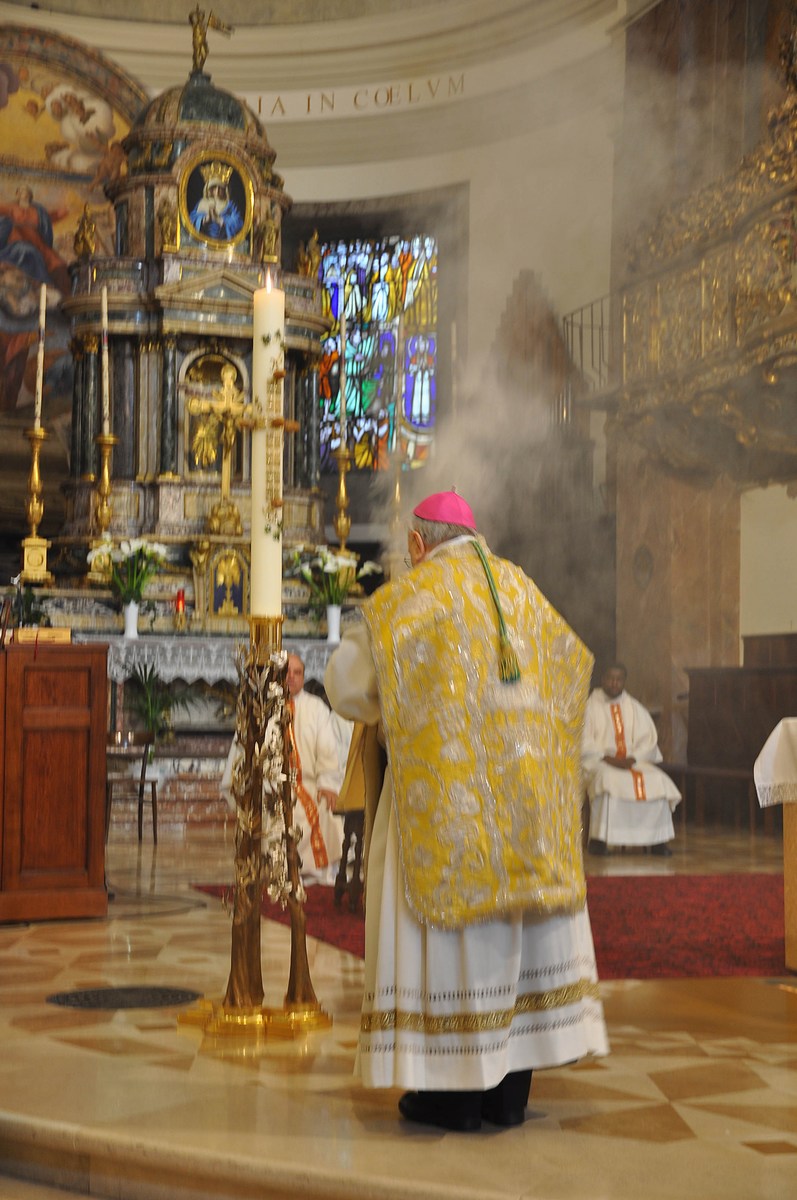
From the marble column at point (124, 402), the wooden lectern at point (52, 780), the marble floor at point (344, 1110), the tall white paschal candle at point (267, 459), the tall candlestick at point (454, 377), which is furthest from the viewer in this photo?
the tall candlestick at point (454, 377)

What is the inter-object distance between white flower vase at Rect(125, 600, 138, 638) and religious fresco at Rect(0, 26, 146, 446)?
4878mm

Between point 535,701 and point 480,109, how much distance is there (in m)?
14.2

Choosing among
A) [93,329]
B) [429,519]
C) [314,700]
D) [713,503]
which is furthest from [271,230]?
[429,519]

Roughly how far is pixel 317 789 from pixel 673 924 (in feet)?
7.98

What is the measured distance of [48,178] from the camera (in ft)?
57.0

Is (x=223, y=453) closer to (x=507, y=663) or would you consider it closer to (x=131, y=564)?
(x=131, y=564)

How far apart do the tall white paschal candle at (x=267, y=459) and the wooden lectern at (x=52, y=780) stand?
2.22 metres

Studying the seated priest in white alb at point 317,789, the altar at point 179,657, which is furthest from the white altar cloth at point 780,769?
the altar at point 179,657

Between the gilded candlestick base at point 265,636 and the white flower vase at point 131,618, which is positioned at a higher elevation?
the white flower vase at point 131,618

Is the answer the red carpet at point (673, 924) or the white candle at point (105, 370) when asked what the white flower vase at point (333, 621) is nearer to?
the white candle at point (105, 370)

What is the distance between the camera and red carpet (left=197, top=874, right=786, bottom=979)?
591cm

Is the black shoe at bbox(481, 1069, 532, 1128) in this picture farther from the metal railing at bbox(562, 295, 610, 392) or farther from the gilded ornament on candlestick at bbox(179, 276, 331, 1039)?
the metal railing at bbox(562, 295, 610, 392)

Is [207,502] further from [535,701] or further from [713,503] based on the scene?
[535,701]

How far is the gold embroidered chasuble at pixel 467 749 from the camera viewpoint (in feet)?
11.8
